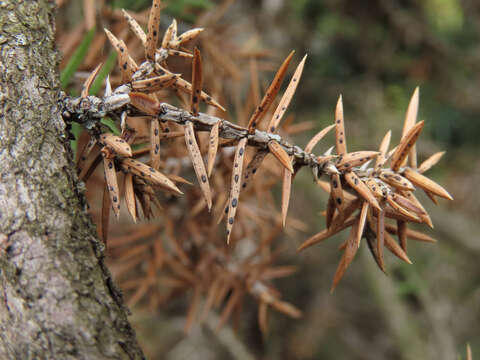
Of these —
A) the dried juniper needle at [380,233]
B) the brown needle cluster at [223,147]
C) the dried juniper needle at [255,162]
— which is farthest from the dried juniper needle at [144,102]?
the dried juniper needle at [380,233]

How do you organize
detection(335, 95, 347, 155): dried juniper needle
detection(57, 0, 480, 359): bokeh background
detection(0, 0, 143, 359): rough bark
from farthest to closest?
detection(57, 0, 480, 359): bokeh background, detection(335, 95, 347, 155): dried juniper needle, detection(0, 0, 143, 359): rough bark

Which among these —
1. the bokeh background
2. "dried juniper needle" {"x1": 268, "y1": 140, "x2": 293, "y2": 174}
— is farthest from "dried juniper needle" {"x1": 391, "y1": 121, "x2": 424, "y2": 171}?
the bokeh background

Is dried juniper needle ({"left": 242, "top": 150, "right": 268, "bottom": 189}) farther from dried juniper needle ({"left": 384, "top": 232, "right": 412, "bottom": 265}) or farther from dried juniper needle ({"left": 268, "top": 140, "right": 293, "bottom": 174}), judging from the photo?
dried juniper needle ({"left": 384, "top": 232, "right": 412, "bottom": 265})

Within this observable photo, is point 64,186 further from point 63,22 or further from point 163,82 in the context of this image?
point 63,22

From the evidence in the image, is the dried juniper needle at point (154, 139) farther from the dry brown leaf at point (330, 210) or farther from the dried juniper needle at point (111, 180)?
the dry brown leaf at point (330, 210)

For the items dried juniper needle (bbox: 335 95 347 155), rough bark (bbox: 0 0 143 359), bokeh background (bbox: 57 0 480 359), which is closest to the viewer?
rough bark (bbox: 0 0 143 359)

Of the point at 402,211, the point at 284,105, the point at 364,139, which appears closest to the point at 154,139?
the point at 284,105
